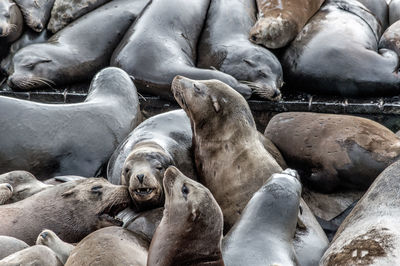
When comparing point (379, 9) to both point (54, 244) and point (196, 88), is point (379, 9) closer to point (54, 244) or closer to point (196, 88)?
point (196, 88)

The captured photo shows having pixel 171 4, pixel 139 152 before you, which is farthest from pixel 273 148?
pixel 171 4

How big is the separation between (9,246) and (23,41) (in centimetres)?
458

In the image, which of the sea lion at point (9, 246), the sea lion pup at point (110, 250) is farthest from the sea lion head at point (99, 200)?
the sea lion at point (9, 246)

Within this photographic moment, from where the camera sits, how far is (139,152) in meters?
5.07

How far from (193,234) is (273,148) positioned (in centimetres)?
228

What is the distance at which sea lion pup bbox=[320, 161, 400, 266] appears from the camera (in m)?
3.76

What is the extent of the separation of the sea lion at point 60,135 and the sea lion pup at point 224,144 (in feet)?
2.97

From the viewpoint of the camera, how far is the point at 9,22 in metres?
8.10

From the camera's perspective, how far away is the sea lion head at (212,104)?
5328 millimetres

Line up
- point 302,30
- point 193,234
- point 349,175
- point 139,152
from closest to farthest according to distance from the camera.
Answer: point 193,234 → point 139,152 → point 349,175 → point 302,30

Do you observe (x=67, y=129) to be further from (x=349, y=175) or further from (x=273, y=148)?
(x=349, y=175)

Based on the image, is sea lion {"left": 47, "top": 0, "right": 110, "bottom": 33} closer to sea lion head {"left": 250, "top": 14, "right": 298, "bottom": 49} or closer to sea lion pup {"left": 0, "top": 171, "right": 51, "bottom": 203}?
sea lion head {"left": 250, "top": 14, "right": 298, "bottom": 49}

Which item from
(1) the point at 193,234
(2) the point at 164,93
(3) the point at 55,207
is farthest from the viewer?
(2) the point at 164,93

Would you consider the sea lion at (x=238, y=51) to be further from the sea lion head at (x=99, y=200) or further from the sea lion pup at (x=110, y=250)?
the sea lion pup at (x=110, y=250)
